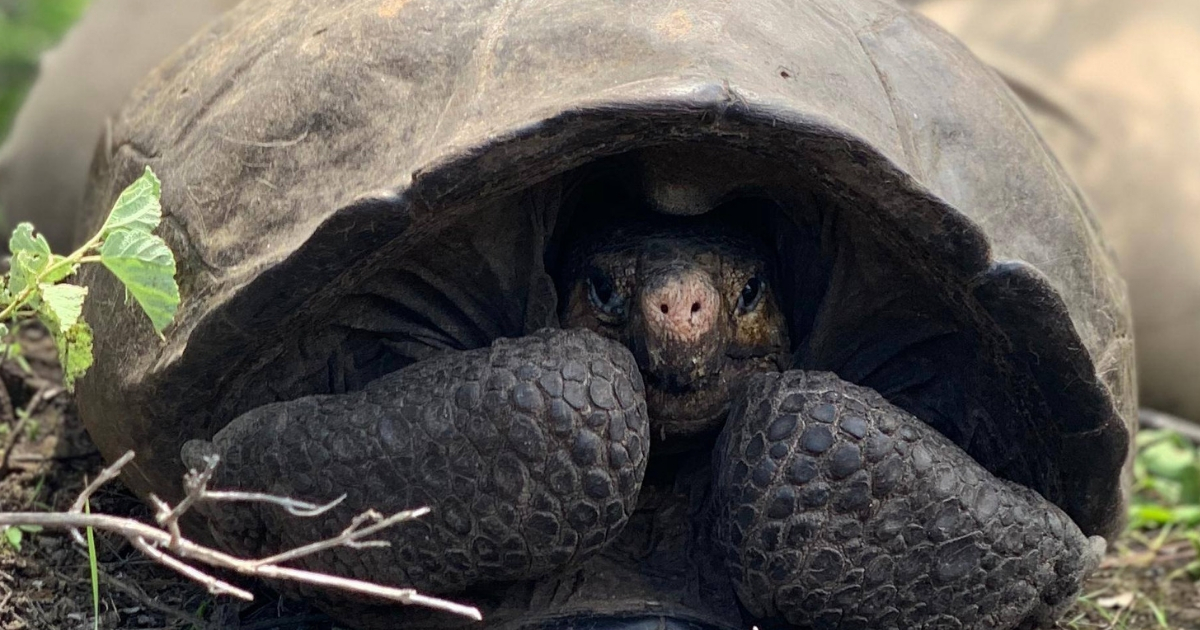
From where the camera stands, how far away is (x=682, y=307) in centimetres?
202

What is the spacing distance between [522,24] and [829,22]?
510mm

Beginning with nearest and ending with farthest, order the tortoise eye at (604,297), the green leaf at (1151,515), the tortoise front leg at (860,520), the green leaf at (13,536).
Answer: the tortoise front leg at (860,520) < the tortoise eye at (604,297) < the green leaf at (13,536) < the green leaf at (1151,515)

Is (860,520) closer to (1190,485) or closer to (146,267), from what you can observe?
(146,267)

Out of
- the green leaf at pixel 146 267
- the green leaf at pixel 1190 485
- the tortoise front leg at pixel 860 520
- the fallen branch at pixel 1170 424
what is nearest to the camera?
the green leaf at pixel 146 267

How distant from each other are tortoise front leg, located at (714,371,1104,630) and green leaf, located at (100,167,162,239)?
0.89m

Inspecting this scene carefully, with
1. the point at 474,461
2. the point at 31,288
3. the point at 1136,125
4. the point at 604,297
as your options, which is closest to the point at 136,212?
the point at 31,288

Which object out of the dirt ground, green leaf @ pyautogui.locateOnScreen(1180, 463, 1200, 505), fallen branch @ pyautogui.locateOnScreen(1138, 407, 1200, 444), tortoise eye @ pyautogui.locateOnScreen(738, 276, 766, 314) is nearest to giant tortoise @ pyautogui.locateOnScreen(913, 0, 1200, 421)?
fallen branch @ pyautogui.locateOnScreen(1138, 407, 1200, 444)

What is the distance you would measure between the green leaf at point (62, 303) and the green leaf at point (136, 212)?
0.09m

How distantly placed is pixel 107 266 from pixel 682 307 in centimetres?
81

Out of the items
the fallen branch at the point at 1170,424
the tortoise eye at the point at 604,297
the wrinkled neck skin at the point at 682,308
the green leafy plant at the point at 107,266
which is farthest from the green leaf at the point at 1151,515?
the green leafy plant at the point at 107,266

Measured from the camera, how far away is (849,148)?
182 centimetres

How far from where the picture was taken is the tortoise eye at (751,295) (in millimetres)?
2227

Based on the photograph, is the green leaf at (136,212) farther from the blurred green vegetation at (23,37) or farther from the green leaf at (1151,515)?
the blurred green vegetation at (23,37)

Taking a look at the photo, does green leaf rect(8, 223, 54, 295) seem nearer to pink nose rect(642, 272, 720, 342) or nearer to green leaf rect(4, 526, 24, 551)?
green leaf rect(4, 526, 24, 551)
